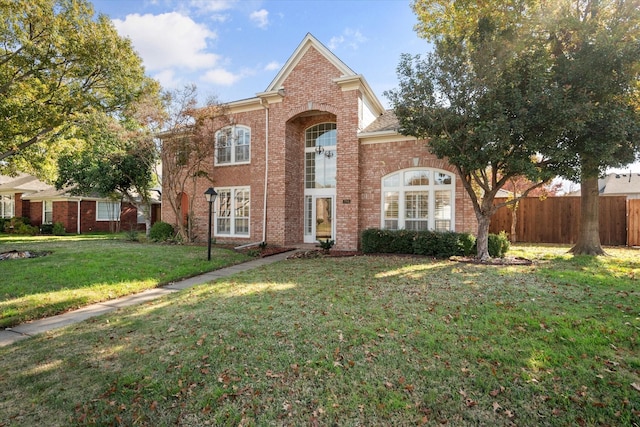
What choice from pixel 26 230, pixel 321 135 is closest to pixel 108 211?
pixel 26 230

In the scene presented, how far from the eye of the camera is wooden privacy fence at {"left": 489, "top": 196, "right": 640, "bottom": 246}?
14.2 metres

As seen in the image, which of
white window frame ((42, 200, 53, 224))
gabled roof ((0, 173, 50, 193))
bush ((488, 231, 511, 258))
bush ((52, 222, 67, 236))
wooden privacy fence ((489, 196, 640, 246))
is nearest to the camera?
bush ((488, 231, 511, 258))

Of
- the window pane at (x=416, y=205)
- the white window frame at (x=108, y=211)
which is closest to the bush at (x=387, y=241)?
the window pane at (x=416, y=205)

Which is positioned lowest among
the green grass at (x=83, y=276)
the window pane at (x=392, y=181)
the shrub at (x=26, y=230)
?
the green grass at (x=83, y=276)

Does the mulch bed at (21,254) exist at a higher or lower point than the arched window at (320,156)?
lower

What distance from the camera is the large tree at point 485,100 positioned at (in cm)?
804

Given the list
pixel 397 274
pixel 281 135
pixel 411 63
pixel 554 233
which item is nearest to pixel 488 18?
pixel 411 63

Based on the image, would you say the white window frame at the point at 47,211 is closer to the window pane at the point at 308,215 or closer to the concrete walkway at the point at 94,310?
the window pane at the point at 308,215

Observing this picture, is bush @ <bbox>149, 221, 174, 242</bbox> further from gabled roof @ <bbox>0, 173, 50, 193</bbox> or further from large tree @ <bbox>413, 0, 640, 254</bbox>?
gabled roof @ <bbox>0, 173, 50, 193</bbox>

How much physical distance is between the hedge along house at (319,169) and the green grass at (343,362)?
6.44 m

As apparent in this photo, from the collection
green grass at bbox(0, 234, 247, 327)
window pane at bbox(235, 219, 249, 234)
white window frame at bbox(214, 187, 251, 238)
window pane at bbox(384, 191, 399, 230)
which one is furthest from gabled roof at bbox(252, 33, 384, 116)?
green grass at bbox(0, 234, 247, 327)

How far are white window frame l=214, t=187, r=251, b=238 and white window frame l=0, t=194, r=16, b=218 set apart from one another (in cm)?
2156

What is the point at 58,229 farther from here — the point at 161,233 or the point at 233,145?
the point at 233,145

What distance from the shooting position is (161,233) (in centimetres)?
1541
